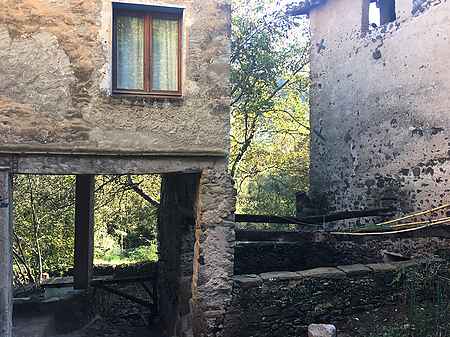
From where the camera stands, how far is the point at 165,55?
19.2 ft

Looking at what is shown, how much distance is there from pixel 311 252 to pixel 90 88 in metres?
6.30

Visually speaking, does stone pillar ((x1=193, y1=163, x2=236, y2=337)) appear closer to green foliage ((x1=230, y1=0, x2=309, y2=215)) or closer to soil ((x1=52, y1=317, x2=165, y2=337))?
soil ((x1=52, y1=317, x2=165, y2=337))

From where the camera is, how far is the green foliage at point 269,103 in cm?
1189

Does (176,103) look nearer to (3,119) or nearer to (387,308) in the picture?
(3,119)

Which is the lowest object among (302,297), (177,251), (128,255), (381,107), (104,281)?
Answer: (128,255)

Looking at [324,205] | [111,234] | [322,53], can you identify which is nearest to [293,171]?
[324,205]

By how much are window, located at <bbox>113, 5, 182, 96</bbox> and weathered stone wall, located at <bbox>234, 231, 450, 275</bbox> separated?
14.5 ft

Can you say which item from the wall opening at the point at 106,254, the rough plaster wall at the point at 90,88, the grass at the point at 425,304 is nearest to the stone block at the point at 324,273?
the grass at the point at 425,304

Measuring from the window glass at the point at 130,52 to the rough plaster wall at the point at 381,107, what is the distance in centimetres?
531

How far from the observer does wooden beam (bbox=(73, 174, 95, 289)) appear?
32.8 ft

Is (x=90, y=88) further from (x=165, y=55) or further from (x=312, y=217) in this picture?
(x=312, y=217)

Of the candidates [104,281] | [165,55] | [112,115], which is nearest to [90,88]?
[112,115]

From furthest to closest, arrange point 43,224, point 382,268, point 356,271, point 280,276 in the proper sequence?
1. point 43,224
2. point 382,268
3. point 356,271
4. point 280,276

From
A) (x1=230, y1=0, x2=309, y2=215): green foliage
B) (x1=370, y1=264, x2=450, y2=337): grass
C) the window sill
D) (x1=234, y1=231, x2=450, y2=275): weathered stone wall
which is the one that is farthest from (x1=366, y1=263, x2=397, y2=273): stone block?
(x1=230, y1=0, x2=309, y2=215): green foliage
